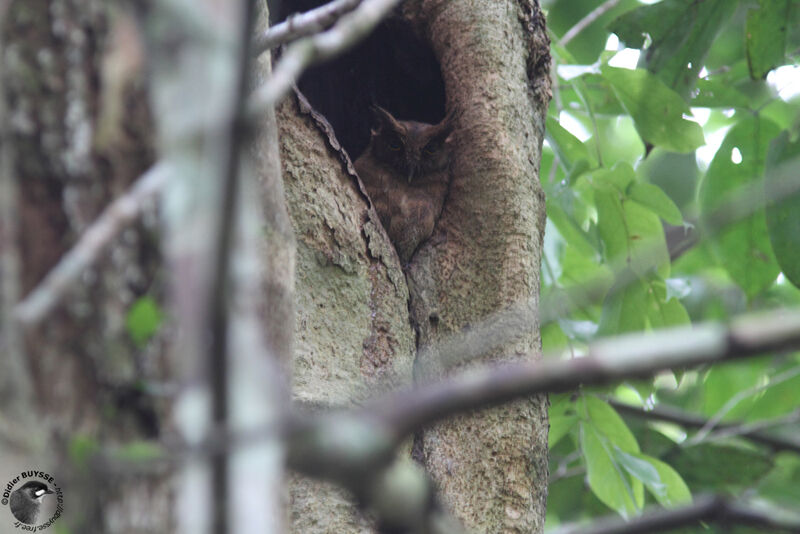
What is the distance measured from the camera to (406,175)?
10.9 feet

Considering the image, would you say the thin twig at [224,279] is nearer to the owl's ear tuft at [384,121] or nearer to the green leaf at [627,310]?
the green leaf at [627,310]

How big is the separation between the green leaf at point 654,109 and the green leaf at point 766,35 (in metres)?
0.25

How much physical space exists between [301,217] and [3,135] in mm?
1212

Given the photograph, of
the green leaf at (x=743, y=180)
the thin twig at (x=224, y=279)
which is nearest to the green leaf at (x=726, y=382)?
the green leaf at (x=743, y=180)

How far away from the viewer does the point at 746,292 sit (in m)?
2.80

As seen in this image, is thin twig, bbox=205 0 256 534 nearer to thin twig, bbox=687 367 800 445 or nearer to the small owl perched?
the small owl perched

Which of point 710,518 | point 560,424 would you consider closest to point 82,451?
point 710,518

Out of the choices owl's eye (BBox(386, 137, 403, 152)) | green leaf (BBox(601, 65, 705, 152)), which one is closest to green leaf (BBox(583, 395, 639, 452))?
green leaf (BBox(601, 65, 705, 152))

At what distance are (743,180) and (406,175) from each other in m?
1.28

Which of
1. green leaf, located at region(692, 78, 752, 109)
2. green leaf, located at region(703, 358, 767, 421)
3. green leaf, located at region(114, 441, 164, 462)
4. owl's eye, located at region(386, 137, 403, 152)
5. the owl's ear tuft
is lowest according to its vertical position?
green leaf, located at region(114, 441, 164, 462)

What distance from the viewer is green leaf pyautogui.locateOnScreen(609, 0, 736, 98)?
8.42 ft

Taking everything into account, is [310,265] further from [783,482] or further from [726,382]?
[726,382]

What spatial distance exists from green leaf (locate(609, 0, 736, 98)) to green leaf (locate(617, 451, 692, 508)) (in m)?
1.22

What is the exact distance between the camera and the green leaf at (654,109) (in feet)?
8.56
